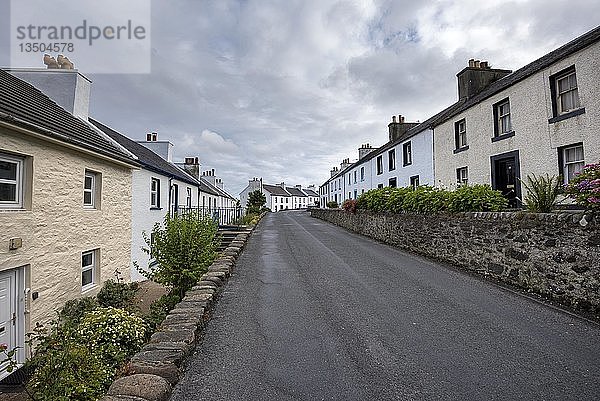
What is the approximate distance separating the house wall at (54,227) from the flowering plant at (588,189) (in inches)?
444

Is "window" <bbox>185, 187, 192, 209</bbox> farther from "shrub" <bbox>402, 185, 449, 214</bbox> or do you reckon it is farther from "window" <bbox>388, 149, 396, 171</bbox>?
"shrub" <bbox>402, 185, 449, 214</bbox>

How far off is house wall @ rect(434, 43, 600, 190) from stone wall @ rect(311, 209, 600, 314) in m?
4.72

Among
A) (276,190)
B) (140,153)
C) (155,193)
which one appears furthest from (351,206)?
(276,190)

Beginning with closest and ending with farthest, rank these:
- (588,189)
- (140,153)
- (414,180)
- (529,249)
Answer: (588,189), (529,249), (140,153), (414,180)

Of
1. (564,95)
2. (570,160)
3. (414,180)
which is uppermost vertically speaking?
(564,95)

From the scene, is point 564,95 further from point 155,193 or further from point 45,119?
point 155,193

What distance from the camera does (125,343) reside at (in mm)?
4578

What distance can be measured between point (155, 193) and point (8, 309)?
1094 cm

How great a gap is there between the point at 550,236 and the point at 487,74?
571 inches

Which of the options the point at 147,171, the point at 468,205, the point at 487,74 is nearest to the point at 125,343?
the point at 468,205

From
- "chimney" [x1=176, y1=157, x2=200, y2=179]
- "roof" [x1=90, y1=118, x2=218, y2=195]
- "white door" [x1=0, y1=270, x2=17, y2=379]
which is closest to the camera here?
"white door" [x1=0, y1=270, x2=17, y2=379]

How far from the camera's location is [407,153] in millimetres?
23859

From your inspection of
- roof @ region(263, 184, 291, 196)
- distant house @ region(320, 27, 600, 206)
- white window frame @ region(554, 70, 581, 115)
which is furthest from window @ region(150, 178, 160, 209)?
roof @ region(263, 184, 291, 196)

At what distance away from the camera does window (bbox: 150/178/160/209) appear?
17.6 m
